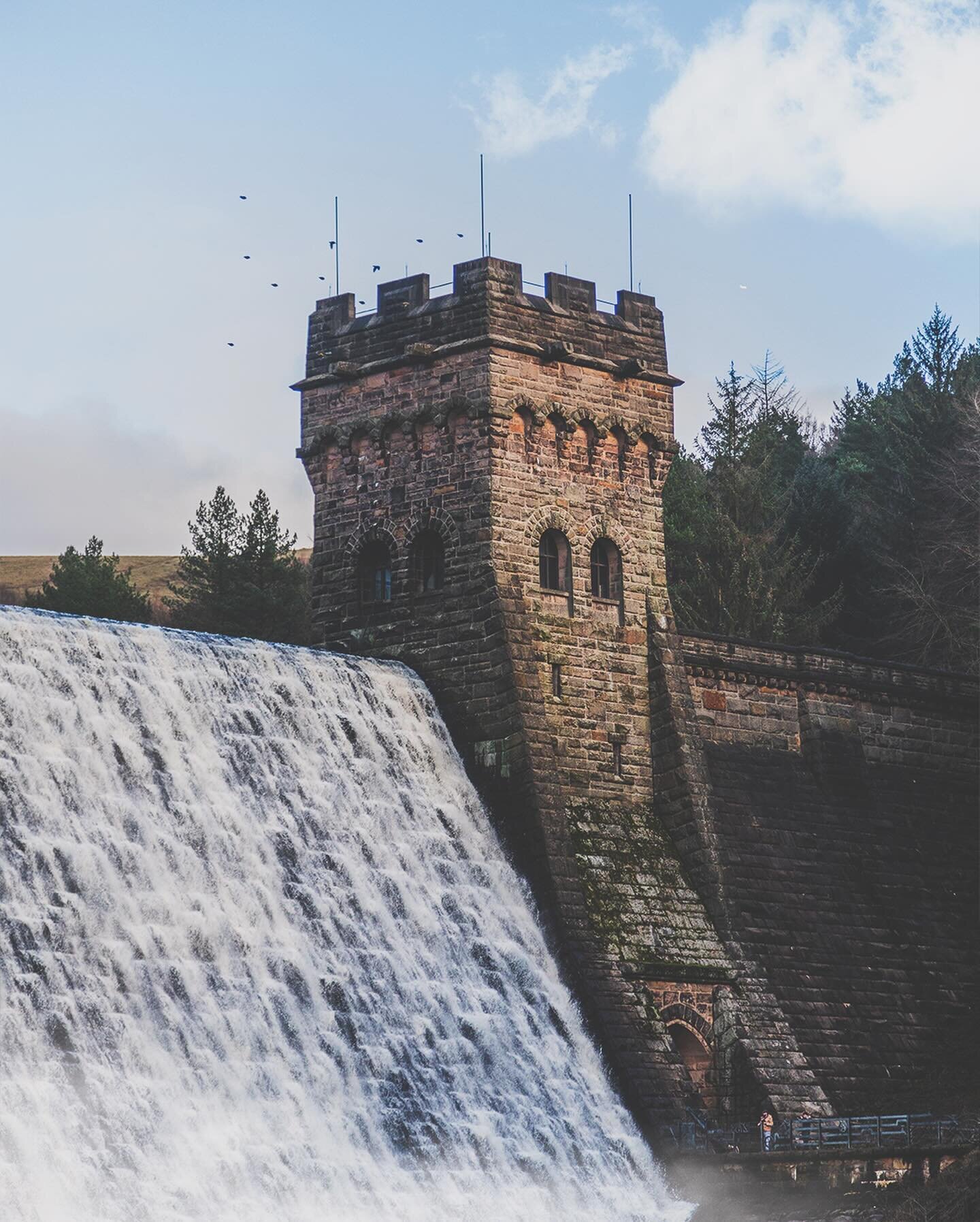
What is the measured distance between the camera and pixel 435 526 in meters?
38.6

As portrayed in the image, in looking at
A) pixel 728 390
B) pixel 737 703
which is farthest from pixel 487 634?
pixel 728 390

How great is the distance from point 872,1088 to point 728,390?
37256mm

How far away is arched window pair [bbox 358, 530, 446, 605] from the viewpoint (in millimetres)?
38688

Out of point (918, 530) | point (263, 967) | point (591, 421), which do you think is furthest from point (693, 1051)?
point (918, 530)

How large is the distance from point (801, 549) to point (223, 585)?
17.6 metres

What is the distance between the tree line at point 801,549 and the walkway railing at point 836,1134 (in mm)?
25289

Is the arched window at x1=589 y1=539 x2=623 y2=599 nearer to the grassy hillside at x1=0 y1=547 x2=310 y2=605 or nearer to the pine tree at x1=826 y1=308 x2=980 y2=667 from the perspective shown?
the pine tree at x1=826 y1=308 x2=980 y2=667

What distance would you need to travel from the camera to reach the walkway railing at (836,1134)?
3216 centimetres

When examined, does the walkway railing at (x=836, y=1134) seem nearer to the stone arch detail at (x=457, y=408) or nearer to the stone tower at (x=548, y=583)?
the stone tower at (x=548, y=583)

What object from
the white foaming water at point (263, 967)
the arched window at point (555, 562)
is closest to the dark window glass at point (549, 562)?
the arched window at point (555, 562)

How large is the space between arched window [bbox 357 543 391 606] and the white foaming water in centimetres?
270

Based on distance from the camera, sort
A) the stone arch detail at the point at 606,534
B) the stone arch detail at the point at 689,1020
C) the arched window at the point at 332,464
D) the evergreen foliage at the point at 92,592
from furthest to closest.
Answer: the evergreen foliage at the point at 92,592, the arched window at the point at 332,464, the stone arch detail at the point at 606,534, the stone arch detail at the point at 689,1020

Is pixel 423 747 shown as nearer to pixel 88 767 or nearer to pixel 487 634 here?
pixel 487 634

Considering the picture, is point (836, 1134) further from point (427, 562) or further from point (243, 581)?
point (243, 581)
